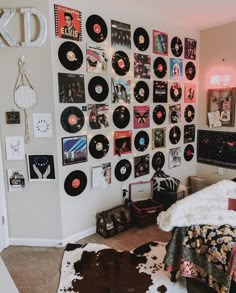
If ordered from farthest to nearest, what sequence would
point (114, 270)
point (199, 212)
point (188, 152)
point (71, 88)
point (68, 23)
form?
point (188, 152) < point (71, 88) < point (68, 23) < point (114, 270) < point (199, 212)

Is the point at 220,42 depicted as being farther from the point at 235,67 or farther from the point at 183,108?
the point at 183,108

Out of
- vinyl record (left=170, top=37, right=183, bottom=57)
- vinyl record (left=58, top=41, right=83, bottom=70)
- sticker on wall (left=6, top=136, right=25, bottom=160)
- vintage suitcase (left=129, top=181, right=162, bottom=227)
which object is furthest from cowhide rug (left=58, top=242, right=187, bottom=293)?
vinyl record (left=170, top=37, right=183, bottom=57)

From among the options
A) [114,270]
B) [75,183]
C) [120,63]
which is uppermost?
[120,63]

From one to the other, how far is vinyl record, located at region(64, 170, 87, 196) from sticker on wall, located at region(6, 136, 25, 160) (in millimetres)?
519

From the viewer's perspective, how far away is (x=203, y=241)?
1.73 m

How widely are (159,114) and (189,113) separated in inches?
25.1

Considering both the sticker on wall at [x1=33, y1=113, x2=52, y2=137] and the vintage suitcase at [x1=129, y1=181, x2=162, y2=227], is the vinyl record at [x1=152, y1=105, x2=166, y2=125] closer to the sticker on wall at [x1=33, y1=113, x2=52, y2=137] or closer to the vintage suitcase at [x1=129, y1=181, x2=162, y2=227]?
the vintage suitcase at [x1=129, y1=181, x2=162, y2=227]

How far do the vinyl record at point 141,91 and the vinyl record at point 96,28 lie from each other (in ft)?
2.28

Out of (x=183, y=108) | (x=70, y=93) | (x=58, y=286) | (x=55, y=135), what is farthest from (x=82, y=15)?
(x=58, y=286)

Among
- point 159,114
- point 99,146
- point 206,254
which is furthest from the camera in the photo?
point 159,114

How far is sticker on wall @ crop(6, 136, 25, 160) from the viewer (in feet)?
8.12

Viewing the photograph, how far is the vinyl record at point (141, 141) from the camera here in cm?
314

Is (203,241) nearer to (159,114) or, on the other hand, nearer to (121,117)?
(121,117)

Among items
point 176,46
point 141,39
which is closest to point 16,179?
point 141,39
